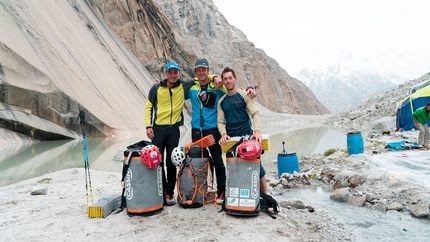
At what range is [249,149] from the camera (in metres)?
3.92

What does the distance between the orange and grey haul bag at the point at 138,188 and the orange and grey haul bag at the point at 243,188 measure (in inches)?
40.2

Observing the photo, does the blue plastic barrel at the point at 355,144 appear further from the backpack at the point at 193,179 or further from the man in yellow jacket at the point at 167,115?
the man in yellow jacket at the point at 167,115

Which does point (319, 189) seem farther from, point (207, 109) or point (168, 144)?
point (168, 144)

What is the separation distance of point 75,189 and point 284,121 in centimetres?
4391

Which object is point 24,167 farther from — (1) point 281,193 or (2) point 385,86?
(2) point 385,86

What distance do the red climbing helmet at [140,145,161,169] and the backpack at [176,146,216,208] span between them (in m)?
0.52

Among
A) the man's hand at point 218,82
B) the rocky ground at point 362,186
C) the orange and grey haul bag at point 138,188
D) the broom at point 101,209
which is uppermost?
the man's hand at point 218,82

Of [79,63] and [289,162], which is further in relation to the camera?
[79,63]

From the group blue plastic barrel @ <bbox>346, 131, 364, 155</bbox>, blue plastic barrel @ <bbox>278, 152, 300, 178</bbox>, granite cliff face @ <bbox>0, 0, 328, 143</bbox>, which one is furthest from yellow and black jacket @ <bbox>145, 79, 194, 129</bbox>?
granite cliff face @ <bbox>0, 0, 328, 143</bbox>

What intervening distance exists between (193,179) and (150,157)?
30.4 inches

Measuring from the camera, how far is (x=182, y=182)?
14.7 ft

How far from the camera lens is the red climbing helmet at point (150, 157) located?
4.05 metres

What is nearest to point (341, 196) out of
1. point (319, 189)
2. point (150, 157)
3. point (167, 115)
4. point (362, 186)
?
point (362, 186)

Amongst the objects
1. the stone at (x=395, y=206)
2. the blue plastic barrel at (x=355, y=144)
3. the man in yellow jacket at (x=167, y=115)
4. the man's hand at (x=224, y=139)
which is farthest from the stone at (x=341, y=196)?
the blue plastic barrel at (x=355, y=144)
